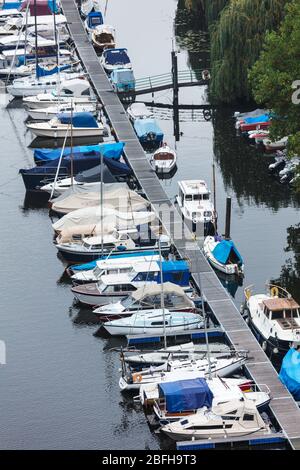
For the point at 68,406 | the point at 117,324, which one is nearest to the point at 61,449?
the point at 68,406

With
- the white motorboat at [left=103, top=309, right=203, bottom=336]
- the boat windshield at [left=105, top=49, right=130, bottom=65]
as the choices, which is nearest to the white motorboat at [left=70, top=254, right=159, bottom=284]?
the white motorboat at [left=103, top=309, right=203, bottom=336]

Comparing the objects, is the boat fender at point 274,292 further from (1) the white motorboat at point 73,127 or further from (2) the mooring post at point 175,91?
(2) the mooring post at point 175,91

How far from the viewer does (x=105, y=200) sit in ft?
317

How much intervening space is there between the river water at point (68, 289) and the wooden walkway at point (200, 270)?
6.31 ft

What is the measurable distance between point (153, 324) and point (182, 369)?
6451mm

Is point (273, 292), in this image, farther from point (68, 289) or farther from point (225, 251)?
point (68, 289)

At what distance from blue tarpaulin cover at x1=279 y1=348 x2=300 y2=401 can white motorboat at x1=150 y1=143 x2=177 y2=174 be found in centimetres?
3431

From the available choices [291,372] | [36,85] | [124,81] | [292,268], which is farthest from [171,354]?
[36,85]

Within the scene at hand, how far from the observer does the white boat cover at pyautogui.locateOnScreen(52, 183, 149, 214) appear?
317 ft

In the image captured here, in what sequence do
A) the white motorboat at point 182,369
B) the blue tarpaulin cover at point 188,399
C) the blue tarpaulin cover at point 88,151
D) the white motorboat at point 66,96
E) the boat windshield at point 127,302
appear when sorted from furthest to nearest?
the white motorboat at point 66,96
the blue tarpaulin cover at point 88,151
the boat windshield at point 127,302
the white motorboat at point 182,369
the blue tarpaulin cover at point 188,399

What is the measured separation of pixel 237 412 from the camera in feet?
228

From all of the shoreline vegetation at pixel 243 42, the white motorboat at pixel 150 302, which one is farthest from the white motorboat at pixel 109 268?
the shoreline vegetation at pixel 243 42

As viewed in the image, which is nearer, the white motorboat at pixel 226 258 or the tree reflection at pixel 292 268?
the tree reflection at pixel 292 268

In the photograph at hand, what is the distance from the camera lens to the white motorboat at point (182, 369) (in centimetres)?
7412
